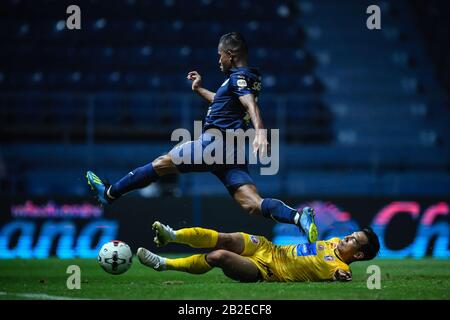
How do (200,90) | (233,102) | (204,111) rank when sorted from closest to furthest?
1. (233,102)
2. (200,90)
3. (204,111)

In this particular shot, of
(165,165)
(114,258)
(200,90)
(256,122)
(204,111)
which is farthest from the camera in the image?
(204,111)

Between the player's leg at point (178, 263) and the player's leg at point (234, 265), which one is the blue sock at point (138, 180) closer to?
the player's leg at point (178, 263)

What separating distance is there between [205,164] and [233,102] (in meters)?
0.72

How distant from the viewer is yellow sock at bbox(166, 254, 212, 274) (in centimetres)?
782

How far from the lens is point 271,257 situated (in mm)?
8023

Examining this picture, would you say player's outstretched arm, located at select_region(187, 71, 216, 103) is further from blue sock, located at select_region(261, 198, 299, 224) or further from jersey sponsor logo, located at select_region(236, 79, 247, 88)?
blue sock, located at select_region(261, 198, 299, 224)

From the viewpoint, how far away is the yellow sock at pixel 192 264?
25.7 feet

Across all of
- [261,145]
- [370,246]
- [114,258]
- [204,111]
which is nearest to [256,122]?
[261,145]

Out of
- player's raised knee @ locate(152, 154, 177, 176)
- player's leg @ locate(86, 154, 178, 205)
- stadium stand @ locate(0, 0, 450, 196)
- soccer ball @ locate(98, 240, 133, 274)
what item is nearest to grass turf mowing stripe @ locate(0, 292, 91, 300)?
soccer ball @ locate(98, 240, 133, 274)

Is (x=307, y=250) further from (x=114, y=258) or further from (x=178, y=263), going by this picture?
(x=114, y=258)

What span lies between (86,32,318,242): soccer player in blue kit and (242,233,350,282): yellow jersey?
1.25ft

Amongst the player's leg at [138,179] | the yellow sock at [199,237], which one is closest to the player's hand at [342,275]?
the yellow sock at [199,237]
